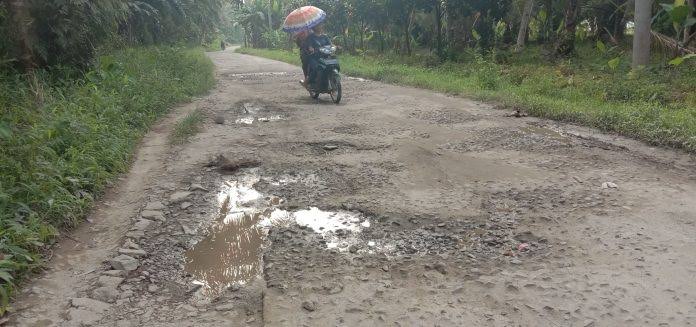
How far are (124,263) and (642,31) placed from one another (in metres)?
8.85

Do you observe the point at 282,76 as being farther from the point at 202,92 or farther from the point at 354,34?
the point at 354,34

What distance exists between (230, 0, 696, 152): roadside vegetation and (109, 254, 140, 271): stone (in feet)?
15.9

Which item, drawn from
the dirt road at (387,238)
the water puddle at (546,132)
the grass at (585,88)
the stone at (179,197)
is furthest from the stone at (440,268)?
the grass at (585,88)

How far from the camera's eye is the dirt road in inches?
94.0

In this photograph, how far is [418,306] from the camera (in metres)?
2.39

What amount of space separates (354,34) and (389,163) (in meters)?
19.9

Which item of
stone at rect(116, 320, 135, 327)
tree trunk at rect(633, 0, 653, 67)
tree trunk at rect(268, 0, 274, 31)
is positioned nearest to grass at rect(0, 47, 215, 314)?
stone at rect(116, 320, 135, 327)

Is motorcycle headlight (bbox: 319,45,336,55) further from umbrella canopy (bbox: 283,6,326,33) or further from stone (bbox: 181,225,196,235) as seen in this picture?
stone (bbox: 181,225,196,235)

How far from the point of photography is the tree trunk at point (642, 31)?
839 cm

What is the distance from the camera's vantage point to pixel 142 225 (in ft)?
11.4

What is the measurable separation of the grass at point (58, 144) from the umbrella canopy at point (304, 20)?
2.37 metres

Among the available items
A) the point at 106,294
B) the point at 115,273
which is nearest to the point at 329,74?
the point at 115,273

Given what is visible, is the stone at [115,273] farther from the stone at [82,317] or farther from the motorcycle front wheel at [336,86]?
the motorcycle front wheel at [336,86]

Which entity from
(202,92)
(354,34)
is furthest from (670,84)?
(354,34)
